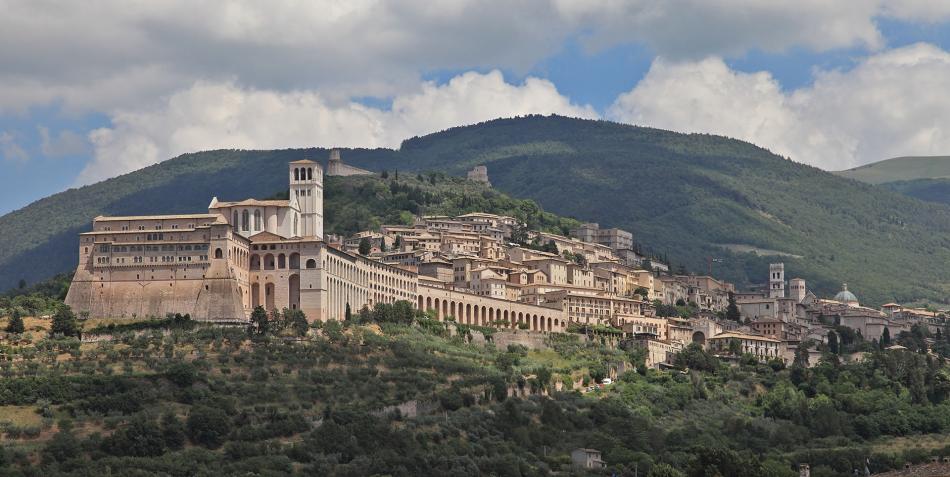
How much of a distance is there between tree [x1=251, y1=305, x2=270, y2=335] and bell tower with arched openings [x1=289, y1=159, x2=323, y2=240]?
16971 mm

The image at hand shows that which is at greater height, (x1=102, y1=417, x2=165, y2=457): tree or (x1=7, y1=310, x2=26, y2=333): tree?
(x1=7, y1=310, x2=26, y2=333): tree

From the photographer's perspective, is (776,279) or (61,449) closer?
(61,449)

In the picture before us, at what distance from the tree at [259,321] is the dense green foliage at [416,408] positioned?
41 centimetres

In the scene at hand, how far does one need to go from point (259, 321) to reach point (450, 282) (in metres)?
24.6

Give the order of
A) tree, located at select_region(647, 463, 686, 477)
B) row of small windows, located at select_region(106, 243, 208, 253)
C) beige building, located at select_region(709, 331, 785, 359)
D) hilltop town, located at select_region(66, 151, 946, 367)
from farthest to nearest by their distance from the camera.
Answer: beige building, located at select_region(709, 331, 785, 359)
row of small windows, located at select_region(106, 243, 208, 253)
hilltop town, located at select_region(66, 151, 946, 367)
tree, located at select_region(647, 463, 686, 477)

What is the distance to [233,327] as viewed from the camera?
9881 centimetres

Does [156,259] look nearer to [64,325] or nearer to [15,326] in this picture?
[64,325]

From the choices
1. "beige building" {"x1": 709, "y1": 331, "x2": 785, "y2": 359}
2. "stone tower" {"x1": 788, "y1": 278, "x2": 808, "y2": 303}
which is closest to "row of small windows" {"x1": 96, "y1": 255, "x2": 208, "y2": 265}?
"beige building" {"x1": 709, "y1": 331, "x2": 785, "y2": 359}

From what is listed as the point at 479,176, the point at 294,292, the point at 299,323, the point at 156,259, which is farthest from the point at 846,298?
the point at 156,259

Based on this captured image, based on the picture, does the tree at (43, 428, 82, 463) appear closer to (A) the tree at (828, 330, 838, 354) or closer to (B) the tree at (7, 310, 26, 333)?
(B) the tree at (7, 310, 26, 333)

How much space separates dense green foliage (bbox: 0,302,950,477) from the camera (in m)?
82.1

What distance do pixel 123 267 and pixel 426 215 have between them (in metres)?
51.8

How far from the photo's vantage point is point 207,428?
84625 mm

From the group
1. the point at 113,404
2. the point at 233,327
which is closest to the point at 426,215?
the point at 233,327
